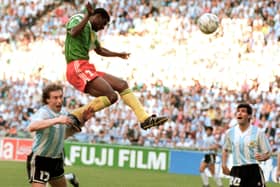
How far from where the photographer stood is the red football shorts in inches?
424

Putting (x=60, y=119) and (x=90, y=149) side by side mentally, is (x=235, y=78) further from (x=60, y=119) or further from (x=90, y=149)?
(x=60, y=119)

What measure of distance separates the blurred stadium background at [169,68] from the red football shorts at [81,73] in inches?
436

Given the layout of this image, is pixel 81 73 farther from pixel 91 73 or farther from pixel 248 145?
pixel 248 145

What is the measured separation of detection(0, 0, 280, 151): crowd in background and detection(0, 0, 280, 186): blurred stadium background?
0.03 m

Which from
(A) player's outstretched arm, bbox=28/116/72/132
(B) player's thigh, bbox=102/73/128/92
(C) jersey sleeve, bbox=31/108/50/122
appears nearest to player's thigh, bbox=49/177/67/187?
(C) jersey sleeve, bbox=31/108/50/122

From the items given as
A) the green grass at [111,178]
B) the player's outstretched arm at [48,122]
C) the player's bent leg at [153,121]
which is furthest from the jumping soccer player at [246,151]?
the green grass at [111,178]

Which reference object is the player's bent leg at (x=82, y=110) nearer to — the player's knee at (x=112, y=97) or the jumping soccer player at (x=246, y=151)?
the player's knee at (x=112, y=97)

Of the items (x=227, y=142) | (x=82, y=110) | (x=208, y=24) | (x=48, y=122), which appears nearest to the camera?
(x=48, y=122)

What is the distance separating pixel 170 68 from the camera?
27219 mm

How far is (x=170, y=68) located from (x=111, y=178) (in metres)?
6.84

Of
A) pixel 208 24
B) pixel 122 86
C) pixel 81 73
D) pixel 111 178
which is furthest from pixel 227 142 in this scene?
pixel 111 178

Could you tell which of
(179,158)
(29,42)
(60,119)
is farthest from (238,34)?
(60,119)

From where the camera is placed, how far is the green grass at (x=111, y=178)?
19.4 m

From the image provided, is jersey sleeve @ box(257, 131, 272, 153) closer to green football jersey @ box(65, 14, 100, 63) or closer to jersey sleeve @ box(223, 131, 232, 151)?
jersey sleeve @ box(223, 131, 232, 151)
